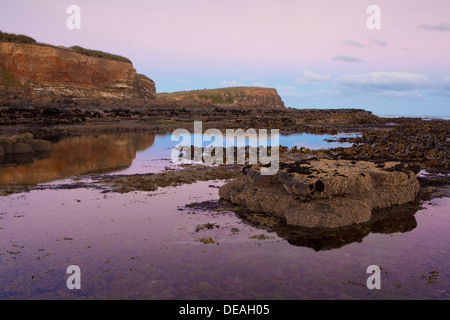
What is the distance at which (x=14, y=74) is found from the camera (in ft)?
190

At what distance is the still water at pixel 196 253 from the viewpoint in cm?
578

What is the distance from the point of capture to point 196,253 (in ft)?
23.4

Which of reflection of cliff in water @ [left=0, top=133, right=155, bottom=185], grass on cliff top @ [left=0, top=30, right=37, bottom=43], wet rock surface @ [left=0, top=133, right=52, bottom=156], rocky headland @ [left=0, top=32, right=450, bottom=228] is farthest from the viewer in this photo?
grass on cliff top @ [left=0, top=30, right=37, bottom=43]

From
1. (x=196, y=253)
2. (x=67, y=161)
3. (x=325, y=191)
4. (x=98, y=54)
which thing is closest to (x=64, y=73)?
(x=98, y=54)

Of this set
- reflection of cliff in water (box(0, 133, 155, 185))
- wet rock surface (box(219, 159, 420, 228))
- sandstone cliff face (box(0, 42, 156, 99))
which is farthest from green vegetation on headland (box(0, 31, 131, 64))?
wet rock surface (box(219, 159, 420, 228))

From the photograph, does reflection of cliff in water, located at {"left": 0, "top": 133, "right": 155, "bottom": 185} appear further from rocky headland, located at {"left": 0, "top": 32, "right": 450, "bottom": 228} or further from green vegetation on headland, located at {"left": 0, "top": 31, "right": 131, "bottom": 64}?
green vegetation on headland, located at {"left": 0, "top": 31, "right": 131, "bottom": 64}

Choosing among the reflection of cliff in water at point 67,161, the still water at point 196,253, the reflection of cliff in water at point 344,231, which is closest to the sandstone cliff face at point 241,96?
the reflection of cliff in water at point 67,161

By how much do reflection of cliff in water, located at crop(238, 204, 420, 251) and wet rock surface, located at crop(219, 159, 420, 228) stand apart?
0.23 metres

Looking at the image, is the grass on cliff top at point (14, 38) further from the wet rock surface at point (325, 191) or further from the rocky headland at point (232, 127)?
the wet rock surface at point (325, 191)

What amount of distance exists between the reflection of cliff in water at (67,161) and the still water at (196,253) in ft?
13.2

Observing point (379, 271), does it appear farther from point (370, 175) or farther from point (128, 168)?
point (128, 168)

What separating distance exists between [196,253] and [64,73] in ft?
212

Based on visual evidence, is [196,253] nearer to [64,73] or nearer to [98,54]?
[64,73]

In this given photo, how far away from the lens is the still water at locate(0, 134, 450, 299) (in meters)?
5.78
